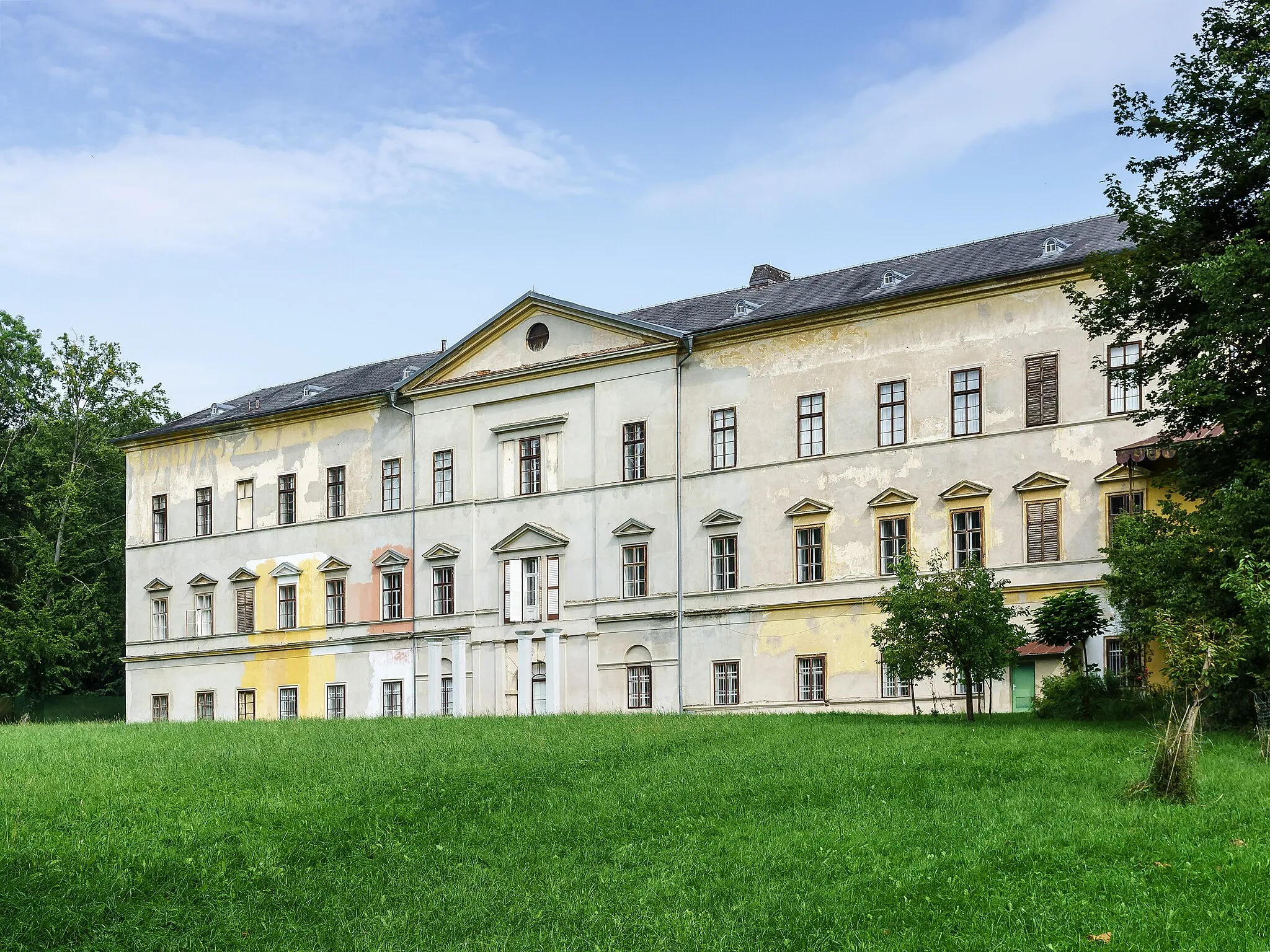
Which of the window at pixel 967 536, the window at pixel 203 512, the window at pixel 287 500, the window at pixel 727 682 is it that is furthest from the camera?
the window at pixel 203 512

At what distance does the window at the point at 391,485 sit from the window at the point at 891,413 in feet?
51.7

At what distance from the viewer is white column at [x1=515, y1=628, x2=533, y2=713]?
4262 centimetres

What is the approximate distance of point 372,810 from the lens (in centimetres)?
1789

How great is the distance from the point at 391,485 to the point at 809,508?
1430 cm

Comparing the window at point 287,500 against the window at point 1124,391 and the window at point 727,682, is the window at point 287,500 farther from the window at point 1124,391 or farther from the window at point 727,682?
the window at point 1124,391

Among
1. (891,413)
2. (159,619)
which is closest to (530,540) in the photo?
(891,413)

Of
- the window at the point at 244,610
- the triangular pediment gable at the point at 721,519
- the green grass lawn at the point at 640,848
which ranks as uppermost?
the triangular pediment gable at the point at 721,519

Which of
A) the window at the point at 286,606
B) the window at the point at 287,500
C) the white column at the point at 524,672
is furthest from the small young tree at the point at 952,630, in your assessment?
the window at the point at 287,500

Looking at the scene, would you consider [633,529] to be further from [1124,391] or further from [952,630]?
[952,630]

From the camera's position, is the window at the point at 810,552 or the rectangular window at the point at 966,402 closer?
the rectangular window at the point at 966,402

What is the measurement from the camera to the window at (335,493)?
157 feet

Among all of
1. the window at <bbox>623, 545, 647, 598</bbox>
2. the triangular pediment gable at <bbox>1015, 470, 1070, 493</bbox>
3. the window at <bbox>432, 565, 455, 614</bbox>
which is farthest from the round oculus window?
the triangular pediment gable at <bbox>1015, 470, 1070, 493</bbox>

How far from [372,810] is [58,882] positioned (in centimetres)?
400

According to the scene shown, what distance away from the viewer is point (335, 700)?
4681 cm
